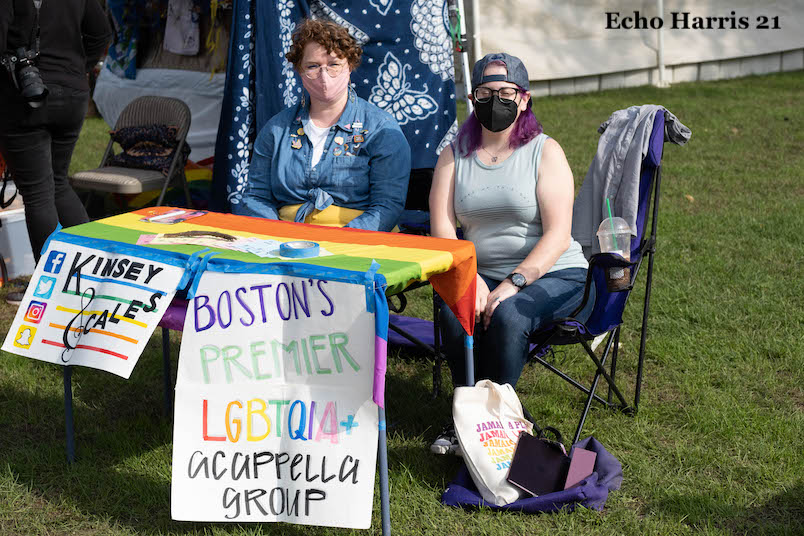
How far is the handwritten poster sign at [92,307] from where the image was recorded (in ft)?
9.27

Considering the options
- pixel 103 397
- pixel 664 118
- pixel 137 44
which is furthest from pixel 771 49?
pixel 103 397

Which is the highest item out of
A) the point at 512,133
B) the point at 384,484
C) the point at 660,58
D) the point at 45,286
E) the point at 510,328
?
the point at 660,58

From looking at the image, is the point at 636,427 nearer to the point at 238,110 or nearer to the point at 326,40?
the point at 326,40

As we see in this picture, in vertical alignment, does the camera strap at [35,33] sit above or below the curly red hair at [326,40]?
above

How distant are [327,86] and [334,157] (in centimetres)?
30

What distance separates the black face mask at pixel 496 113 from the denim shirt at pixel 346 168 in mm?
549

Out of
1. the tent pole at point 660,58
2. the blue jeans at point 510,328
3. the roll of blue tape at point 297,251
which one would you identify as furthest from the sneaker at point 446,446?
Result: the tent pole at point 660,58

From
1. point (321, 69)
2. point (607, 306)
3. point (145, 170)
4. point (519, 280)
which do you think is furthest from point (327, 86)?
point (145, 170)

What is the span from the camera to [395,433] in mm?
3576

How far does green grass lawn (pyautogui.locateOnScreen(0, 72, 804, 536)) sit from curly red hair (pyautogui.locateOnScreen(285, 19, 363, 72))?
143 cm

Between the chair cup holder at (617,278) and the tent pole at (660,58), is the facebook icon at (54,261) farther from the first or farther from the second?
the tent pole at (660,58)

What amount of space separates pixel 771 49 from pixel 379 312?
13399 millimetres

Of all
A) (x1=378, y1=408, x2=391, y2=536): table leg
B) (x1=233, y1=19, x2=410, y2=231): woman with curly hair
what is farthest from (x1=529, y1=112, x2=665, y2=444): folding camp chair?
(x1=233, y1=19, x2=410, y2=231): woman with curly hair

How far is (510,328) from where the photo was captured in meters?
3.25
